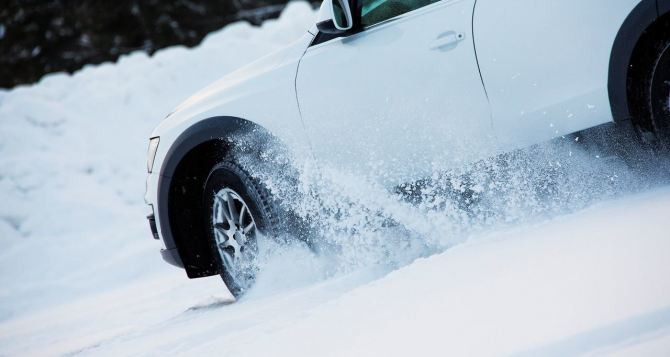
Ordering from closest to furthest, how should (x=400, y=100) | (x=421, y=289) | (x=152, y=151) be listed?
(x=421, y=289)
(x=400, y=100)
(x=152, y=151)

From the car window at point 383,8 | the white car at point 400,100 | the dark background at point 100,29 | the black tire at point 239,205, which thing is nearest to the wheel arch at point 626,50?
the white car at point 400,100

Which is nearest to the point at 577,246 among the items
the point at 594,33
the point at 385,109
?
the point at 594,33

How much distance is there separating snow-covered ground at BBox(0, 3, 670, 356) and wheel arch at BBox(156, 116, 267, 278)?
0.30 m

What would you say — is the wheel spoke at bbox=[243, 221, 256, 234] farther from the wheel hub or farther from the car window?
the car window

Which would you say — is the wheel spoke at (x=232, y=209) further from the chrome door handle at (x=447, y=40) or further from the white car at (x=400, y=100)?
the chrome door handle at (x=447, y=40)

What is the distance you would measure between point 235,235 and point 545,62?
1893mm

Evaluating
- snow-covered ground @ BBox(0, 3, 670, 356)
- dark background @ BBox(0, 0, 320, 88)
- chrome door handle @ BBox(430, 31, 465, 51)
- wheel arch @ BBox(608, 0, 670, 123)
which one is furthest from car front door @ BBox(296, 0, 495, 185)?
dark background @ BBox(0, 0, 320, 88)

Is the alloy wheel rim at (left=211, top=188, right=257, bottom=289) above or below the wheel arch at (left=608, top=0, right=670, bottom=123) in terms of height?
below

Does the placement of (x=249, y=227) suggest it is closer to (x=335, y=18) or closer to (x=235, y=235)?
(x=235, y=235)

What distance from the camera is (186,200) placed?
4.36m

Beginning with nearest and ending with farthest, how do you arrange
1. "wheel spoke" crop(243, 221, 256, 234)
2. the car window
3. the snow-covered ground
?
the snow-covered ground
the car window
"wheel spoke" crop(243, 221, 256, 234)

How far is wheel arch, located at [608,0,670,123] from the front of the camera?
Result: 9.57 feet

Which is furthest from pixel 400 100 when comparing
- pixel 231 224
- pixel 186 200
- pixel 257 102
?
pixel 186 200

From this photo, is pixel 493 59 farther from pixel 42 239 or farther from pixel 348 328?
pixel 42 239
